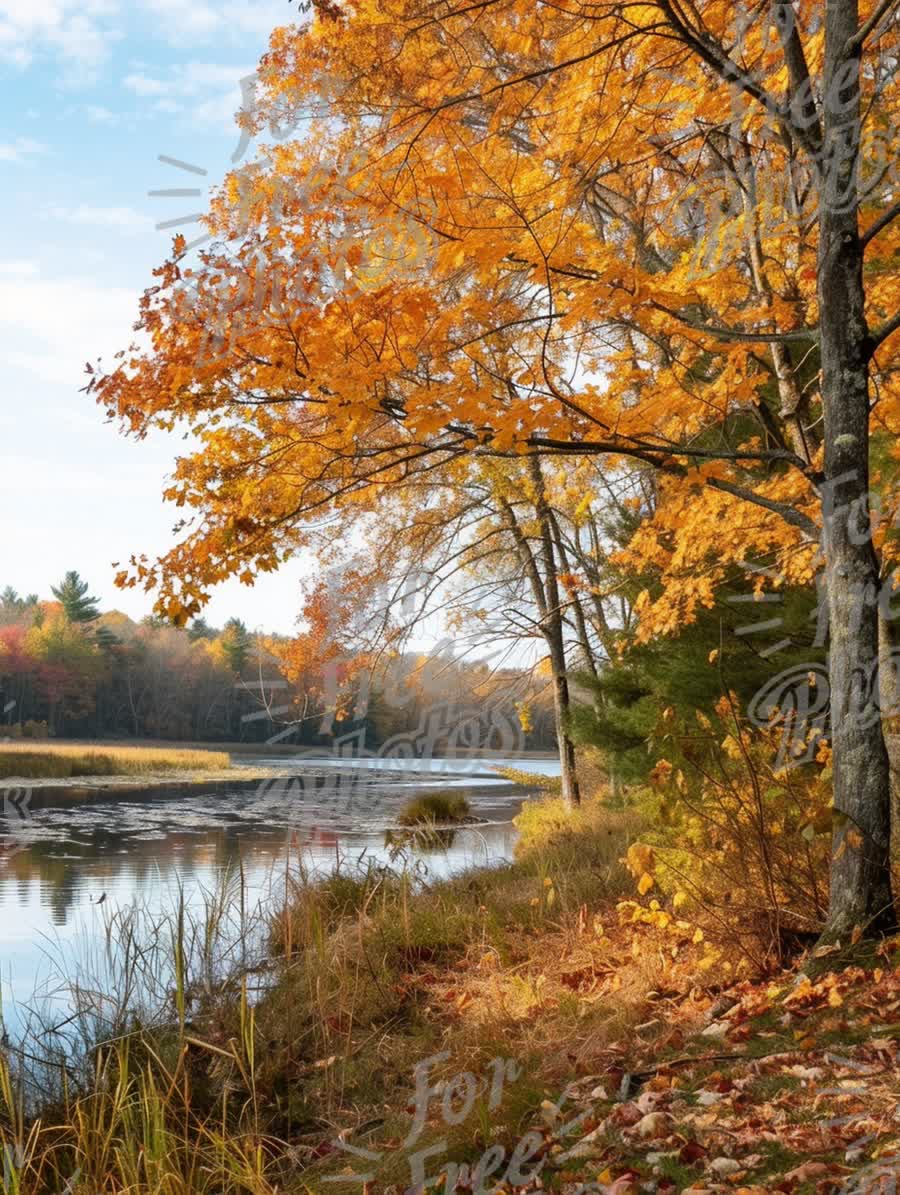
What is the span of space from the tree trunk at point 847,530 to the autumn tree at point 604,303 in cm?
1

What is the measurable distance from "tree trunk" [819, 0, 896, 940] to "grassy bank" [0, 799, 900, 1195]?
1.36 feet

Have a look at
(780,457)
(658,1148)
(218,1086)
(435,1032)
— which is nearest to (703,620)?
(780,457)

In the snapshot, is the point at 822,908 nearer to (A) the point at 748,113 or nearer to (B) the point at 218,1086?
(B) the point at 218,1086

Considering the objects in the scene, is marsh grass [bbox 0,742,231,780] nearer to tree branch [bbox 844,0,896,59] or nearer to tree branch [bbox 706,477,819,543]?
tree branch [bbox 706,477,819,543]

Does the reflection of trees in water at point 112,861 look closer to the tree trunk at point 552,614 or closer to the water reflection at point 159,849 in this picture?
the water reflection at point 159,849

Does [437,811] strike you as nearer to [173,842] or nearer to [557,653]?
[173,842]

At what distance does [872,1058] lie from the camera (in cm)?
374

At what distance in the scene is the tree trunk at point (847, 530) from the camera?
4.91 meters

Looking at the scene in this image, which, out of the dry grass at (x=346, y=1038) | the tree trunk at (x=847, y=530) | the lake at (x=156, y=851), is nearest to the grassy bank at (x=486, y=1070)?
the dry grass at (x=346, y=1038)

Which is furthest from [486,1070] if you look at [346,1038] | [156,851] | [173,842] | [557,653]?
[173,842]

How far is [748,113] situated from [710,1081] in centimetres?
502

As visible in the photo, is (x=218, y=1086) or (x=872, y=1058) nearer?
(x=872, y=1058)

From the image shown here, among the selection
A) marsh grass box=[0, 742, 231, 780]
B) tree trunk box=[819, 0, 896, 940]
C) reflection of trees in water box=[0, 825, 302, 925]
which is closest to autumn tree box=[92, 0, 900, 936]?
tree trunk box=[819, 0, 896, 940]

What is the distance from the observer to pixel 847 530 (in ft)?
16.4
